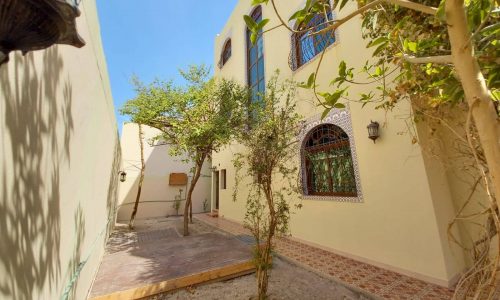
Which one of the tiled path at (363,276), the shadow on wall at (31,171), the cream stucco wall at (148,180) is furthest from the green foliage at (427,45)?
the cream stucco wall at (148,180)

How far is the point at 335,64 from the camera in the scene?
566 cm

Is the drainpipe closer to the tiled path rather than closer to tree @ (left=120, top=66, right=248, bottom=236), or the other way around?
the tiled path

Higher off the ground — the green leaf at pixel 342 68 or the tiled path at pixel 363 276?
the green leaf at pixel 342 68

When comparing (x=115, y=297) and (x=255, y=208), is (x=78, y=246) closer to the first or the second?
(x=115, y=297)

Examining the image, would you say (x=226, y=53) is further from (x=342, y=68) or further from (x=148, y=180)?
(x=342, y=68)

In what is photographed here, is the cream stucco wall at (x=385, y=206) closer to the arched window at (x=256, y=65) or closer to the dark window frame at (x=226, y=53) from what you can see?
the arched window at (x=256, y=65)

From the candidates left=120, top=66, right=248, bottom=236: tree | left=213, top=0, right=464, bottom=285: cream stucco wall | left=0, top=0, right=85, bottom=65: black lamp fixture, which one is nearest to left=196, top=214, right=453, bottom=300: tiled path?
left=213, top=0, right=464, bottom=285: cream stucco wall

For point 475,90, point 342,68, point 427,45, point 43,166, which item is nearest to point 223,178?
point 43,166

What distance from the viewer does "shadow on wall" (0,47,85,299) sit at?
110 cm

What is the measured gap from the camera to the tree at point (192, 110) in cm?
682

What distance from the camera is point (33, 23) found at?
30.5 inches

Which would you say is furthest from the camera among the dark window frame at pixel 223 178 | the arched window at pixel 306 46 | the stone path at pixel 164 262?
the dark window frame at pixel 223 178

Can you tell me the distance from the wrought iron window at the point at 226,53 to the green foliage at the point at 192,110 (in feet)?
15.1

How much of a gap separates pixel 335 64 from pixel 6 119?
604 cm
